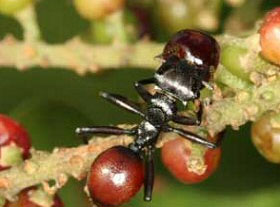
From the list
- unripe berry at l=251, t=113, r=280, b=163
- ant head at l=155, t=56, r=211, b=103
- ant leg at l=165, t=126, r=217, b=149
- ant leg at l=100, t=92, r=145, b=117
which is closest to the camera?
ant leg at l=165, t=126, r=217, b=149

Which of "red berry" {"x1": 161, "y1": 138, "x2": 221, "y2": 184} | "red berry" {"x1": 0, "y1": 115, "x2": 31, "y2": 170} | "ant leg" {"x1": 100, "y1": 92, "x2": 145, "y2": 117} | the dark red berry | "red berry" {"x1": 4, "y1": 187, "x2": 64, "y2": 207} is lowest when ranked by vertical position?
"red berry" {"x1": 4, "y1": 187, "x2": 64, "y2": 207}

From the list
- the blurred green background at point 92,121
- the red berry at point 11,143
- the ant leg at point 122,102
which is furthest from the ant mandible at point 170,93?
the red berry at point 11,143

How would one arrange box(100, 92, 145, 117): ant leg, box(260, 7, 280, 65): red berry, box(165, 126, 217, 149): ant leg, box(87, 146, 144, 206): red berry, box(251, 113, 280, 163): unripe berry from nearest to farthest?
box(260, 7, 280, 65): red berry → box(165, 126, 217, 149): ant leg → box(87, 146, 144, 206): red berry → box(251, 113, 280, 163): unripe berry → box(100, 92, 145, 117): ant leg

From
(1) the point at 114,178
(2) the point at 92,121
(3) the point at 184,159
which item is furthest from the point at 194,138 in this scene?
(2) the point at 92,121

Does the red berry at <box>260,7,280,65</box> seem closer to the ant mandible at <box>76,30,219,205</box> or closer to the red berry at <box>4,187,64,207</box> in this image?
the ant mandible at <box>76,30,219,205</box>

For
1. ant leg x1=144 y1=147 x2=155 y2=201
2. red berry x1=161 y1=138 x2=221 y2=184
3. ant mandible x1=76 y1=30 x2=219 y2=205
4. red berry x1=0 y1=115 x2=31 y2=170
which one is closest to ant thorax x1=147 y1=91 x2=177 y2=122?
ant mandible x1=76 y1=30 x2=219 y2=205

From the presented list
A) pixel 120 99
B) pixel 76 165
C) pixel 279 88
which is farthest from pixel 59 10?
pixel 279 88

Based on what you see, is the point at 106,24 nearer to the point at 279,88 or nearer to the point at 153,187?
the point at 153,187

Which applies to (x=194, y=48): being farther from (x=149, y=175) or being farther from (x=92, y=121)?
(x=92, y=121)

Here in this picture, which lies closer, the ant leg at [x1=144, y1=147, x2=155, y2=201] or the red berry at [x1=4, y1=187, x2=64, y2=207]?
the red berry at [x1=4, y1=187, x2=64, y2=207]
